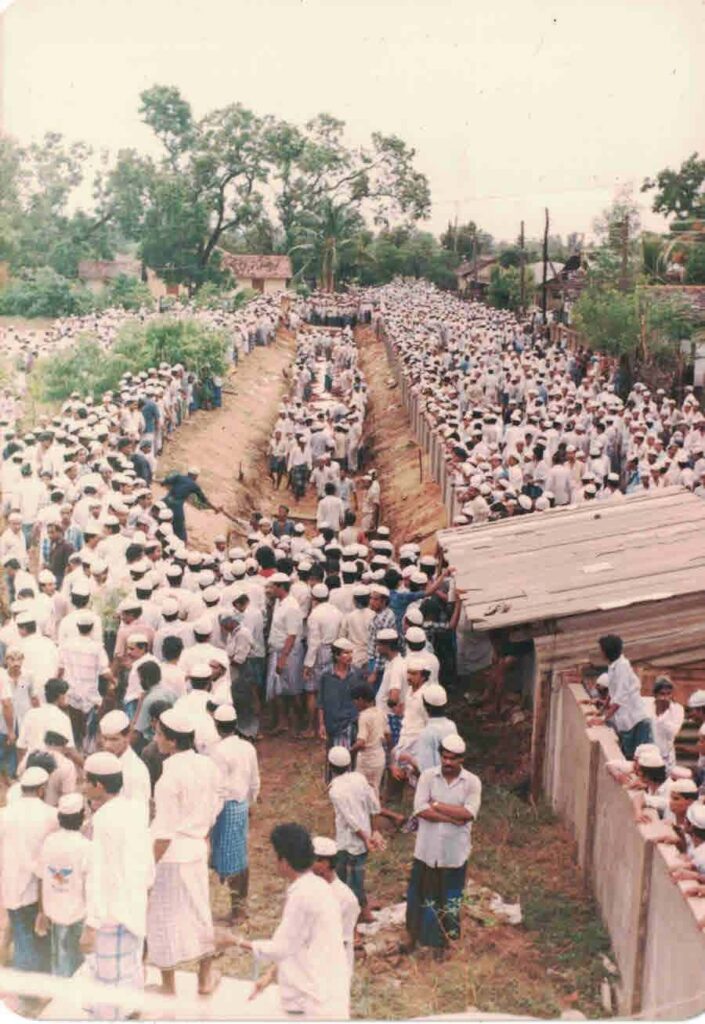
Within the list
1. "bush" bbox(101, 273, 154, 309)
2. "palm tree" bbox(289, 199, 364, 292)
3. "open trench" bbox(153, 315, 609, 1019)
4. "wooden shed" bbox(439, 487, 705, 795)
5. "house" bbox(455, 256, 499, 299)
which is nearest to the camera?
"open trench" bbox(153, 315, 609, 1019)

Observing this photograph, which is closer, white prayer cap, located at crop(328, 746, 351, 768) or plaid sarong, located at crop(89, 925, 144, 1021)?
plaid sarong, located at crop(89, 925, 144, 1021)

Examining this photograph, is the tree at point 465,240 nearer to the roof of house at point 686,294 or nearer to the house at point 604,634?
the roof of house at point 686,294

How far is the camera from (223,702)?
286 inches

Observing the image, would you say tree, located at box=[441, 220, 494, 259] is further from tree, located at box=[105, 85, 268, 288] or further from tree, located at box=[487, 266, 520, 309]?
tree, located at box=[105, 85, 268, 288]

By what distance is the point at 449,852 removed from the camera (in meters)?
6.25

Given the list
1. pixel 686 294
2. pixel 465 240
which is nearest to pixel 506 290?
pixel 465 240

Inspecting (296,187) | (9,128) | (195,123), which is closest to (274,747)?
(9,128)

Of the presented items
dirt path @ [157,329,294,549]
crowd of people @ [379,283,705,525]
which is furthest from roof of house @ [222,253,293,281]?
crowd of people @ [379,283,705,525]

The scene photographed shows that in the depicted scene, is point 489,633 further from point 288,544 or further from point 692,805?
point 692,805

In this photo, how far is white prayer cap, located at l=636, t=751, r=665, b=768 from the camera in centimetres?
580

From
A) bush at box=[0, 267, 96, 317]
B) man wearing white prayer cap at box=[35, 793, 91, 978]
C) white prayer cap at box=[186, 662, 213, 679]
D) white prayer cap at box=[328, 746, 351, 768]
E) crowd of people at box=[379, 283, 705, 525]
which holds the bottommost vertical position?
man wearing white prayer cap at box=[35, 793, 91, 978]

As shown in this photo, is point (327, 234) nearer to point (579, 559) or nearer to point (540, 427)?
point (540, 427)

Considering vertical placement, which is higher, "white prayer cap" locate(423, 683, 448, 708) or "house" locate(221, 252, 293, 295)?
"house" locate(221, 252, 293, 295)

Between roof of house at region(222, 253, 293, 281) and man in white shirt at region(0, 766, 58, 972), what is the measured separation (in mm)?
21756
